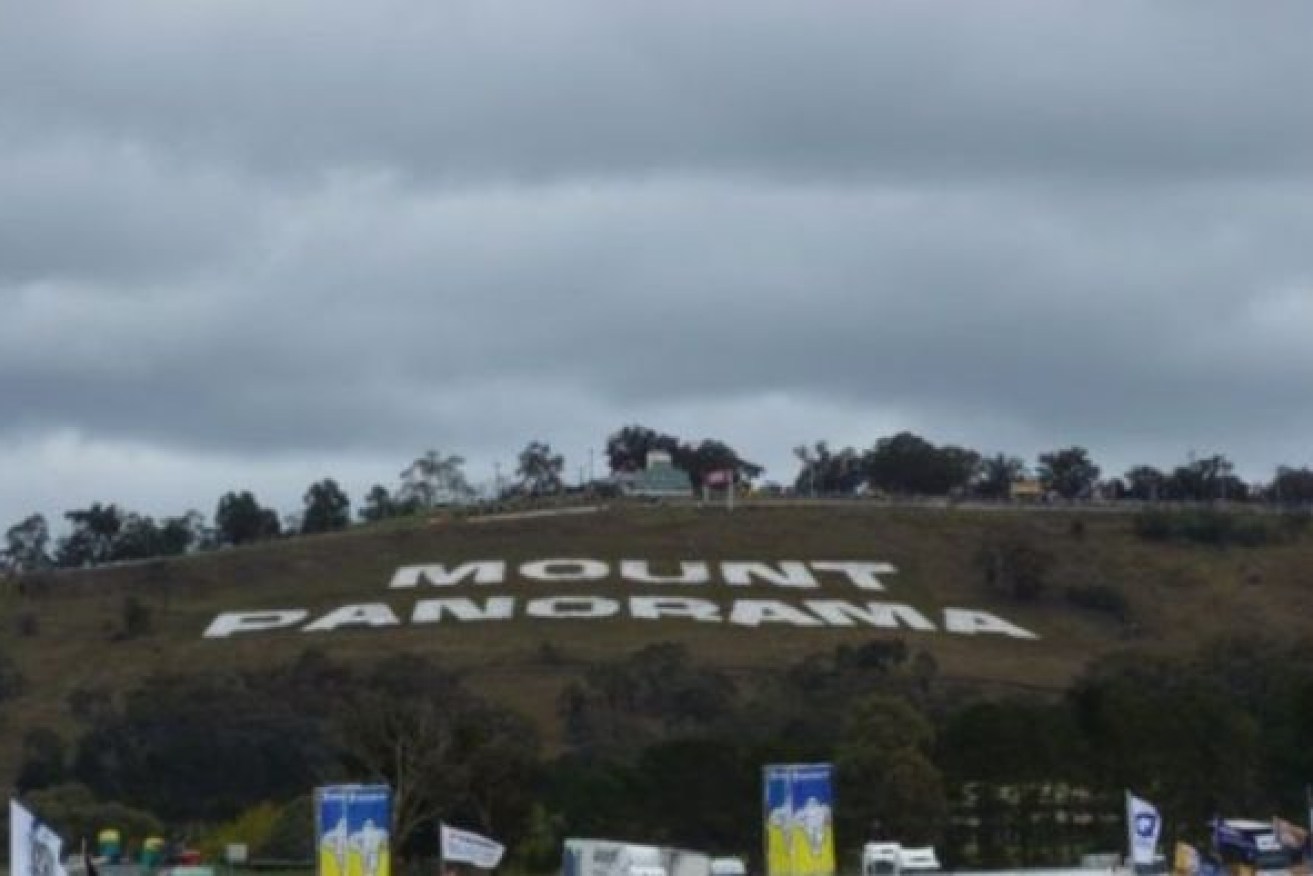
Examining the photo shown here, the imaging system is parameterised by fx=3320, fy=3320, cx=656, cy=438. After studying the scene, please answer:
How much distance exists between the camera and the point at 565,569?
17800 centimetres

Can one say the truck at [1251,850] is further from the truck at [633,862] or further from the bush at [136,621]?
the bush at [136,621]

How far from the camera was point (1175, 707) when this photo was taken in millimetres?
90562

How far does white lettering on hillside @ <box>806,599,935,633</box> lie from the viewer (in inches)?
6363

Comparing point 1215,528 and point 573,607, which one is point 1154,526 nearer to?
point 1215,528

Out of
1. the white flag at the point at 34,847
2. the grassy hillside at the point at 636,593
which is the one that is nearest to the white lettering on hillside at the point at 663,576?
the grassy hillside at the point at 636,593

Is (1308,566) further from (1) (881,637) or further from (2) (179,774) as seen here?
(2) (179,774)

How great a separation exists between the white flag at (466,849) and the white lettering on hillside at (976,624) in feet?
350

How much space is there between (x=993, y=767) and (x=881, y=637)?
6376 cm

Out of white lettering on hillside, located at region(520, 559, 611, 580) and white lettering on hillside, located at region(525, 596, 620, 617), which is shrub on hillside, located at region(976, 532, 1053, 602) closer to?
white lettering on hillside, located at region(520, 559, 611, 580)

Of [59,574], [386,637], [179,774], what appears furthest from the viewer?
[59,574]

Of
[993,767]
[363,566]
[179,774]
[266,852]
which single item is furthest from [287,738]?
[363,566]

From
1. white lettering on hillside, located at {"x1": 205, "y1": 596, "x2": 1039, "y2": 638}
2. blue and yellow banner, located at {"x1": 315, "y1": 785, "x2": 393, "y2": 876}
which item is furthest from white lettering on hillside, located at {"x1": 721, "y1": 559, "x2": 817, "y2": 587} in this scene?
blue and yellow banner, located at {"x1": 315, "y1": 785, "x2": 393, "y2": 876}

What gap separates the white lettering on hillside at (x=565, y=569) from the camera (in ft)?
576

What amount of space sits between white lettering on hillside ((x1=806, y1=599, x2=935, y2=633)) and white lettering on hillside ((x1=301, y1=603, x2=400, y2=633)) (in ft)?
69.9
